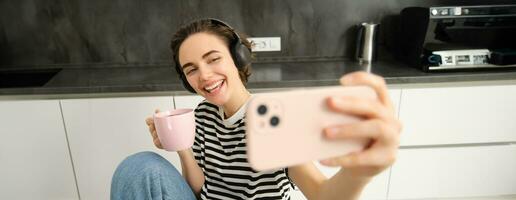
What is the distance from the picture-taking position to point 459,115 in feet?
4.92

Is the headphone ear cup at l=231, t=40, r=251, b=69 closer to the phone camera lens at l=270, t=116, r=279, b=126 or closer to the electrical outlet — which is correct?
the phone camera lens at l=270, t=116, r=279, b=126

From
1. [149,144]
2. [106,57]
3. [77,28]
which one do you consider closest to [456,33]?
[149,144]

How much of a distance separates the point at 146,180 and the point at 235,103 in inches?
11.1

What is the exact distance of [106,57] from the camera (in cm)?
185

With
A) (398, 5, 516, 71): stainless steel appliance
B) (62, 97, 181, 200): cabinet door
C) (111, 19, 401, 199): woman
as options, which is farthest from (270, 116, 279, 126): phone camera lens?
(398, 5, 516, 71): stainless steel appliance

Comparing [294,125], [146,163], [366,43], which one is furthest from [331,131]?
[366,43]

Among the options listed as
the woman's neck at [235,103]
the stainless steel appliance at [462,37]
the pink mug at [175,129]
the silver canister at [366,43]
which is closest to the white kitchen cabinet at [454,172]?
the stainless steel appliance at [462,37]

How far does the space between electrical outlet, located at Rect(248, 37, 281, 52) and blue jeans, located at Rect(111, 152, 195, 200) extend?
1.08m

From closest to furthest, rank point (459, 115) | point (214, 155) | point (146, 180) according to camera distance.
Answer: point (146, 180), point (214, 155), point (459, 115)

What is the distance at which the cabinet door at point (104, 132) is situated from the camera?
1456 mm

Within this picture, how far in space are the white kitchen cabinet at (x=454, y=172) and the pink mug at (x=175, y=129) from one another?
1080mm

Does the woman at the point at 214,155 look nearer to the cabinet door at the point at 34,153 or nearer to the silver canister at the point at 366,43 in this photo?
the cabinet door at the point at 34,153

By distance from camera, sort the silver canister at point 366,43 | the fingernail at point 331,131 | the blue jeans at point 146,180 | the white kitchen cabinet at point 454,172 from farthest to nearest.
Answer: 1. the silver canister at point 366,43
2. the white kitchen cabinet at point 454,172
3. the blue jeans at point 146,180
4. the fingernail at point 331,131

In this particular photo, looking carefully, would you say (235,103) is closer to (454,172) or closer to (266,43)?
(266,43)
